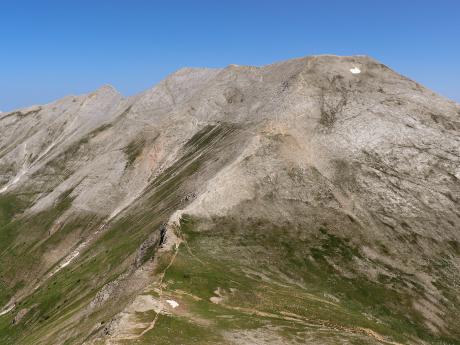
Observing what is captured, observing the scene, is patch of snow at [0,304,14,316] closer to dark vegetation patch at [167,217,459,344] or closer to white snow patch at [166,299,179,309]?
dark vegetation patch at [167,217,459,344]

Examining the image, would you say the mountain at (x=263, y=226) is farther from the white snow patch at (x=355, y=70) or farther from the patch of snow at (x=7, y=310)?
the patch of snow at (x=7, y=310)

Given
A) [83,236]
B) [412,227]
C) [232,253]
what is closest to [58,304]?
[232,253]

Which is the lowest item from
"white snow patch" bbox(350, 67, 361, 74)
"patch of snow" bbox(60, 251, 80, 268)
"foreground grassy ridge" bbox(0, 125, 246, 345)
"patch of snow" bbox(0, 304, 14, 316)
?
"patch of snow" bbox(0, 304, 14, 316)

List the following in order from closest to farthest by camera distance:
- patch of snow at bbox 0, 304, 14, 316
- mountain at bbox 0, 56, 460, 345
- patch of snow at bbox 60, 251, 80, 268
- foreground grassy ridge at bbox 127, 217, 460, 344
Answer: foreground grassy ridge at bbox 127, 217, 460, 344
mountain at bbox 0, 56, 460, 345
patch of snow at bbox 0, 304, 14, 316
patch of snow at bbox 60, 251, 80, 268

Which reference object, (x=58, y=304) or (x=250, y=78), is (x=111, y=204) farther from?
(x=250, y=78)

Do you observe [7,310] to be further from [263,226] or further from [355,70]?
[355,70]

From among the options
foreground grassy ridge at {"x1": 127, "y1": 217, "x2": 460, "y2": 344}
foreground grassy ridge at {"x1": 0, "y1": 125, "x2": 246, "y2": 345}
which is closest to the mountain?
foreground grassy ridge at {"x1": 127, "y1": 217, "x2": 460, "y2": 344}
